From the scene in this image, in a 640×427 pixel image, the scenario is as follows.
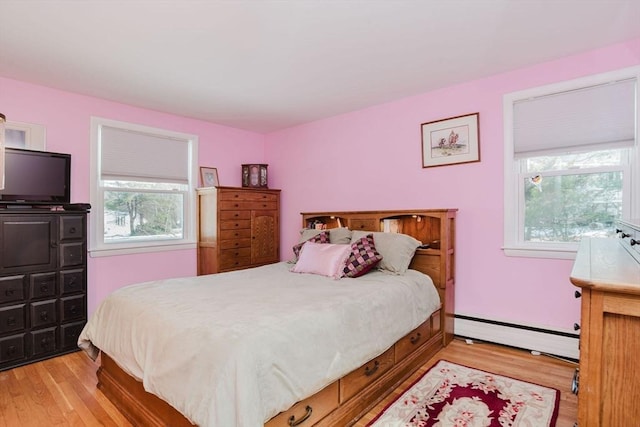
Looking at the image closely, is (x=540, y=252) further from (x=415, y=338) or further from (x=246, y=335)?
(x=246, y=335)

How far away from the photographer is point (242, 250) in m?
4.27

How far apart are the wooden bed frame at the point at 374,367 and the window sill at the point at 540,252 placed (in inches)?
19.4

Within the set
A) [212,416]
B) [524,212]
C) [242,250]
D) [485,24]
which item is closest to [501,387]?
[524,212]

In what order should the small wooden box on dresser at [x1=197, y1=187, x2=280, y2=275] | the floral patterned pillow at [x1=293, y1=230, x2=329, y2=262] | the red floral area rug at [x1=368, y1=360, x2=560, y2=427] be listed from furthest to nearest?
the small wooden box on dresser at [x1=197, y1=187, x2=280, y2=275] < the floral patterned pillow at [x1=293, y1=230, x2=329, y2=262] < the red floral area rug at [x1=368, y1=360, x2=560, y2=427]

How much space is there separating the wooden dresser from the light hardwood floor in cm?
126

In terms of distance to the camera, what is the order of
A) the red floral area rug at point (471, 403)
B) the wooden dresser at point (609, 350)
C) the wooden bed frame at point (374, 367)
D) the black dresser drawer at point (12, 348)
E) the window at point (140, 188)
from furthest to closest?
the window at point (140, 188) → the black dresser drawer at point (12, 348) → the red floral area rug at point (471, 403) → the wooden bed frame at point (374, 367) → the wooden dresser at point (609, 350)

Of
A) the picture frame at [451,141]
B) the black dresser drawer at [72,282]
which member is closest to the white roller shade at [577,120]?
the picture frame at [451,141]

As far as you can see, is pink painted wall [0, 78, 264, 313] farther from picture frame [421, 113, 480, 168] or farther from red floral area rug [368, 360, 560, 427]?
red floral area rug [368, 360, 560, 427]

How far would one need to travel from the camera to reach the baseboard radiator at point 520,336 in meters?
2.71

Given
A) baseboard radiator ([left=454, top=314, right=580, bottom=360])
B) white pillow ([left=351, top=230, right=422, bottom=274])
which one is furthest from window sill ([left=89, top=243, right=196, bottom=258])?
baseboard radiator ([left=454, top=314, right=580, bottom=360])

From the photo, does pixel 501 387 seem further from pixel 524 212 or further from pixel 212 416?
pixel 212 416

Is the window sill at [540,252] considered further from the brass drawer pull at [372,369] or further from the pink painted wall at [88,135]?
the pink painted wall at [88,135]

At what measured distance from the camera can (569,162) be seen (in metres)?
2.81

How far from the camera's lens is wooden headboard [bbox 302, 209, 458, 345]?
304cm
